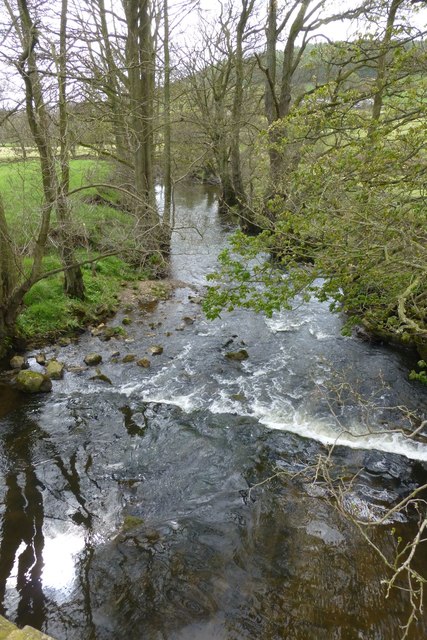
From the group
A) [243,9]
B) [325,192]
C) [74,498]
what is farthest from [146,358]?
[243,9]

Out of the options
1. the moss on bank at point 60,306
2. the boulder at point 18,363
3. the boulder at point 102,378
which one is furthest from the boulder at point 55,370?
the moss on bank at point 60,306

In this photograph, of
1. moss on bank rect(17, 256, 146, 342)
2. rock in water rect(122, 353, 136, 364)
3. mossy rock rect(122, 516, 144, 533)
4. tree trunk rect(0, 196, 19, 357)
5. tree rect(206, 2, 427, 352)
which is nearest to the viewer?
mossy rock rect(122, 516, 144, 533)

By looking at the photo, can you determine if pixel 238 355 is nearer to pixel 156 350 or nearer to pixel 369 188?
pixel 156 350

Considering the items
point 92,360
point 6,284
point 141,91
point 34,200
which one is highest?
point 141,91

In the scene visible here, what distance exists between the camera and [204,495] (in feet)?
17.4

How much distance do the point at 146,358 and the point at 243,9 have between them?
14.6m

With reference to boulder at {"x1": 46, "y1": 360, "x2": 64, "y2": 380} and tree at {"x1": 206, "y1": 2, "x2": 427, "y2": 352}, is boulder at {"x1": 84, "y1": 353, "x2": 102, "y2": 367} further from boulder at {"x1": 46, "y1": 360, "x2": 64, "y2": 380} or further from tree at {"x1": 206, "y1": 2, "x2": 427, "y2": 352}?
tree at {"x1": 206, "y1": 2, "x2": 427, "y2": 352}

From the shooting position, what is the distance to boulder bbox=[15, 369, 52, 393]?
714 cm

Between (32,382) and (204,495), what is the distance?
3836 millimetres

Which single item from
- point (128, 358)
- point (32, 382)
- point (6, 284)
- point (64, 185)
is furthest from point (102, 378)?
point (64, 185)

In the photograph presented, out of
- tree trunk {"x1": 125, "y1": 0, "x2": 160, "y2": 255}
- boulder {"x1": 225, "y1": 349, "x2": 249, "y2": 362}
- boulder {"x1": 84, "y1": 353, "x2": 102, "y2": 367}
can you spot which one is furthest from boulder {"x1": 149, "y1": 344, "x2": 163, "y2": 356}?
tree trunk {"x1": 125, "y1": 0, "x2": 160, "y2": 255}

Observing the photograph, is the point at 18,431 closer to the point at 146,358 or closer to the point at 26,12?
Result: the point at 146,358

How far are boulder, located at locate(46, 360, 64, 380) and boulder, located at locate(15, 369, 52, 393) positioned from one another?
11.0 inches

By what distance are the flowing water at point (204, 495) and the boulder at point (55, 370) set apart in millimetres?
170
